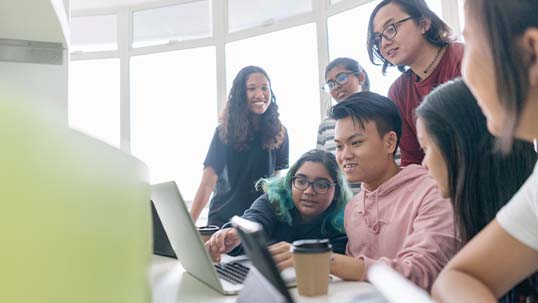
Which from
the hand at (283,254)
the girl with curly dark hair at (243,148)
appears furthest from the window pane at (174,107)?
the hand at (283,254)

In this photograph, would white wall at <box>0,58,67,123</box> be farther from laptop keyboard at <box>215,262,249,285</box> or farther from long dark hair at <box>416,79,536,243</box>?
long dark hair at <box>416,79,536,243</box>

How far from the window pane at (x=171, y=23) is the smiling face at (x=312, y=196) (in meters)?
3.21

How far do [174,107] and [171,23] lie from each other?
2.85 ft

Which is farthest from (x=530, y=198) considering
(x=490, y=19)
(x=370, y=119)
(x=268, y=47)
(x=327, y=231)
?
(x=268, y=47)

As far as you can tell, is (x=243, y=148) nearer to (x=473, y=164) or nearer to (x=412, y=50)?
(x=412, y=50)

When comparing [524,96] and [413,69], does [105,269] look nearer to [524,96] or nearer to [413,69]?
[524,96]

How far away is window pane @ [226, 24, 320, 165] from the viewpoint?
3.61 m

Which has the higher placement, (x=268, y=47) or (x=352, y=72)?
(x=268, y=47)

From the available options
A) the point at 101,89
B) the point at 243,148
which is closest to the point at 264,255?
the point at 243,148

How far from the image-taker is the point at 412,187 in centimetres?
112

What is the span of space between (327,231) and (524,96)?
0.79 m

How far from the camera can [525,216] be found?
76cm

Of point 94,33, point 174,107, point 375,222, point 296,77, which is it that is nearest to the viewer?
point 375,222

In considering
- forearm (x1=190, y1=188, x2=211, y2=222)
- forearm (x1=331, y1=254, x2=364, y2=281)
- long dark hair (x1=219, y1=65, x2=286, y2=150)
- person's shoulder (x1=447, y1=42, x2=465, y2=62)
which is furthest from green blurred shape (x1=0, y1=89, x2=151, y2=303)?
forearm (x1=190, y1=188, x2=211, y2=222)
